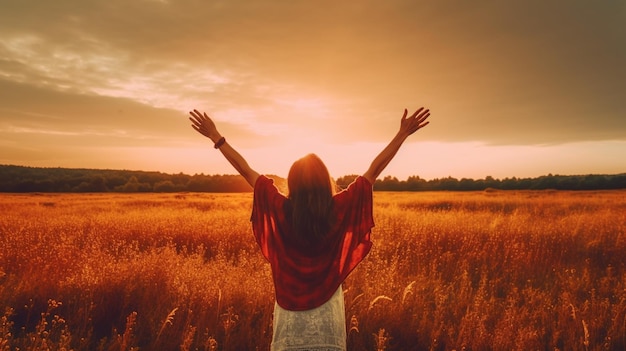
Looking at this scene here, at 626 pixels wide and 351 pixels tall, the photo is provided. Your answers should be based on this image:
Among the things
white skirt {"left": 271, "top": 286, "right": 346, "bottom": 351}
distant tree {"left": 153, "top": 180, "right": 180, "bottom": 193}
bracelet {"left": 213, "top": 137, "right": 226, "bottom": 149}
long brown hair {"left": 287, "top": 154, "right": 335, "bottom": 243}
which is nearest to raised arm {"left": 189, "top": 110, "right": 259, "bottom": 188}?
bracelet {"left": 213, "top": 137, "right": 226, "bottom": 149}

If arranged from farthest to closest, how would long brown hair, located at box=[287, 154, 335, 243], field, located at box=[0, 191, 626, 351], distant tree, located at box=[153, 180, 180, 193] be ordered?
distant tree, located at box=[153, 180, 180, 193], field, located at box=[0, 191, 626, 351], long brown hair, located at box=[287, 154, 335, 243]

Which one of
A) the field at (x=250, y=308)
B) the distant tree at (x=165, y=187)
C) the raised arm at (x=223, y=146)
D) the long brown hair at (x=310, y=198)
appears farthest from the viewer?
the distant tree at (x=165, y=187)

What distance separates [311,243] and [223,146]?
1025 millimetres

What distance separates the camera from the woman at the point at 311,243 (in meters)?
2.27

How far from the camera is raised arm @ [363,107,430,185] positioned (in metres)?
2.59

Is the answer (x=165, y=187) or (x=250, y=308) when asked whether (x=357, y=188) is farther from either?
(x=165, y=187)

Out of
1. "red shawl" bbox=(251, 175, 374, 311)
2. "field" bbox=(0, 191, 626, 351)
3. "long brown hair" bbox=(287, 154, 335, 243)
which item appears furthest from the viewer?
"field" bbox=(0, 191, 626, 351)

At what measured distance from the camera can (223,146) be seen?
2.82 m

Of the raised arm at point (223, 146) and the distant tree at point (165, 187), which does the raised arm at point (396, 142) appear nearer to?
the raised arm at point (223, 146)

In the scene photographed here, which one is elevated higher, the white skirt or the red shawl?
the red shawl

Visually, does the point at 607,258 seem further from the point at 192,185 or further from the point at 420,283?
the point at 192,185

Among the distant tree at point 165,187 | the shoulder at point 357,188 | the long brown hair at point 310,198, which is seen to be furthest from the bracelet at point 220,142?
the distant tree at point 165,187

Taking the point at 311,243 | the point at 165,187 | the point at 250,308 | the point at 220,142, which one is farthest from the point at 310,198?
the point at 165,187

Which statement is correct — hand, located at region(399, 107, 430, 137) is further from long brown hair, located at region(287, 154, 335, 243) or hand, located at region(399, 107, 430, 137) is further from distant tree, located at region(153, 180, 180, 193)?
distant tree, located at region(153, 180, 180, 193)
